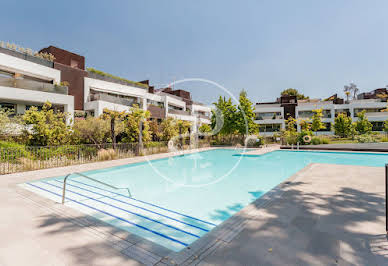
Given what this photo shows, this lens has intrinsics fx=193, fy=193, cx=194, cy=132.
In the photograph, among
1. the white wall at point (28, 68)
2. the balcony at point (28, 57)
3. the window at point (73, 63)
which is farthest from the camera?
the window at point (73, 63)

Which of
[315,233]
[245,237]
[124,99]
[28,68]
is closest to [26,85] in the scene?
[28,68]

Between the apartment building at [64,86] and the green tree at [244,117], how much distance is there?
34.2 ft

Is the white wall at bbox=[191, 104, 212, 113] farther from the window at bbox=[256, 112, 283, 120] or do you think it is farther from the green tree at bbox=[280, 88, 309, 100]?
the green tree at bbox=[280, 88, 309, 100]

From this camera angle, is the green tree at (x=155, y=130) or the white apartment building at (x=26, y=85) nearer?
the white apartment building at (x=26, y=85)

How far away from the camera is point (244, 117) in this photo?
26.1 meters

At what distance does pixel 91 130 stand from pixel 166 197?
9902 mm

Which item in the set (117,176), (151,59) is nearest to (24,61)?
(151,59)

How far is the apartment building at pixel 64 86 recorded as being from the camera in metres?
15.0

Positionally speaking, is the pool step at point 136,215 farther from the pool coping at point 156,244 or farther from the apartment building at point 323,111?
the apartment building at point 323,111

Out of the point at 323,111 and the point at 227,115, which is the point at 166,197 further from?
the point at 323,111

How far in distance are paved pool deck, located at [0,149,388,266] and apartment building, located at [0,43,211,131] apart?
1362 centimetres

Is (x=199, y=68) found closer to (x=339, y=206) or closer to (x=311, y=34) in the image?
(x=311, y=34)

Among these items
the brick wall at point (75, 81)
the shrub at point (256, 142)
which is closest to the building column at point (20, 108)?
the brick wall at point (75, 81)

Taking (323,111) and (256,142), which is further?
(323,111)
